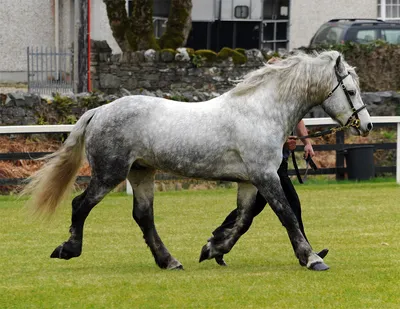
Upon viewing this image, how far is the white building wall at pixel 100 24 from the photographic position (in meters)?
33.1

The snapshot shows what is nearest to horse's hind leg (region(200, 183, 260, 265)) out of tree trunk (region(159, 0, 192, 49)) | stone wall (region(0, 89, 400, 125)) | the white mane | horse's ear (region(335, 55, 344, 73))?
the white mane

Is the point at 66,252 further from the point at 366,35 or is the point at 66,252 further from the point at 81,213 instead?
the point at 366,35

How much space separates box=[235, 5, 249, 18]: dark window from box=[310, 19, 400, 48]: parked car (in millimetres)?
4418

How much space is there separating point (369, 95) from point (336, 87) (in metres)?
12.2

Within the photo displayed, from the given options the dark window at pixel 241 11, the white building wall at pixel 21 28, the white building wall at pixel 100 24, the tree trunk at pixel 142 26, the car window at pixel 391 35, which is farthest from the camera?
the dark window at pixel 241 11

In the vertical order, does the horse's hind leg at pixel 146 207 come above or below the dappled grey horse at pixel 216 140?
below

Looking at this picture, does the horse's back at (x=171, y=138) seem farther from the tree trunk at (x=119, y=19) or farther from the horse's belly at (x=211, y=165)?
the tree trunk at (x=119, y=19)

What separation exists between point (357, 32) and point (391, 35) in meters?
0.98

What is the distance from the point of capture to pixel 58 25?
34125 mm

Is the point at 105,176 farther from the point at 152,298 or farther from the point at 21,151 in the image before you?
the point at 21,151

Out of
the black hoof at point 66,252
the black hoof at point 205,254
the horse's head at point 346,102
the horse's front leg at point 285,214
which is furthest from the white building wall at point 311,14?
the black hoof at point 66,252

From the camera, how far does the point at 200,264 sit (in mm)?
12500

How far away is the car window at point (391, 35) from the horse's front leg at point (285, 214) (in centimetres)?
1863

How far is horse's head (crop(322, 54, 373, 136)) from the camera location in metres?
12.0
